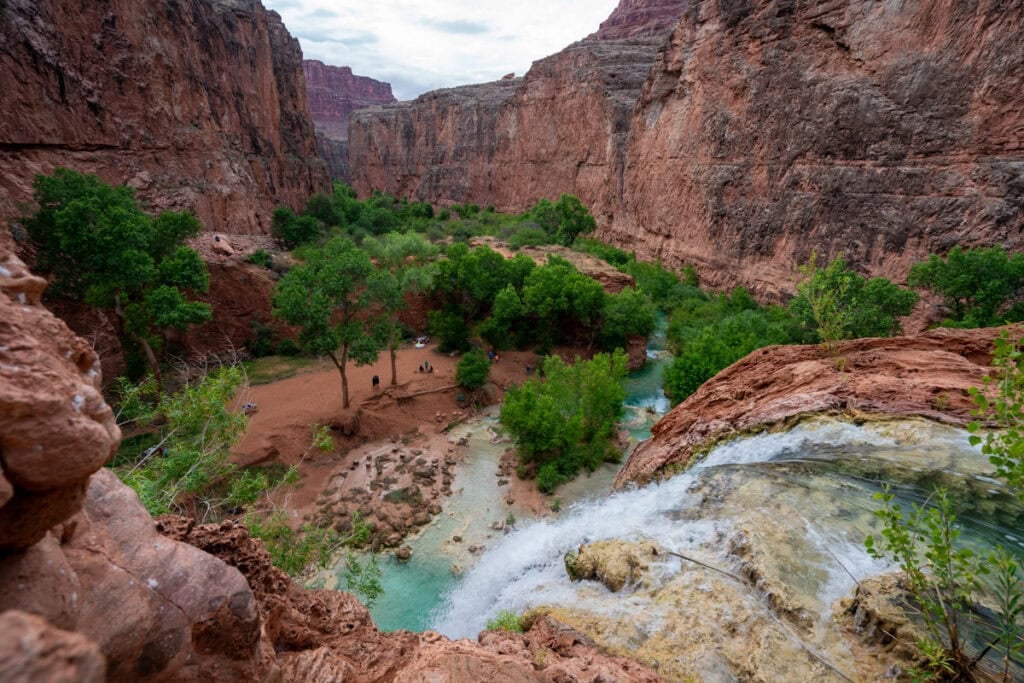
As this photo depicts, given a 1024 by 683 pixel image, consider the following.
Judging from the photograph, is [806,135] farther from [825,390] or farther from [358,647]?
[358,647]

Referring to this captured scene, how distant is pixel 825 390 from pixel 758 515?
3669 millimetres

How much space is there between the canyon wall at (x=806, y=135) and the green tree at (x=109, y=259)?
94.9 ft

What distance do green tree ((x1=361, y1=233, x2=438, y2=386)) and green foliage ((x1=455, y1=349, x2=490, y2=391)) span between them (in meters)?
2.84

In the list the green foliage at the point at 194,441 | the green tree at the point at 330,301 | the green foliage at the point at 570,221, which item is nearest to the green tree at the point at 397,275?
the green tree at the point at 330,301

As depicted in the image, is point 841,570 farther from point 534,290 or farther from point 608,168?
point 608,168

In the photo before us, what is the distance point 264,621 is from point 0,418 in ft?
11.3

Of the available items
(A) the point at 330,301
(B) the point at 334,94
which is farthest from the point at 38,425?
(B) the point at 334,94

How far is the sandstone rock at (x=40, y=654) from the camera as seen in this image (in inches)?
59.6

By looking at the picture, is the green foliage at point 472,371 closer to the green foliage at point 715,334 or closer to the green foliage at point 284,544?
the green foliage at point 715,334

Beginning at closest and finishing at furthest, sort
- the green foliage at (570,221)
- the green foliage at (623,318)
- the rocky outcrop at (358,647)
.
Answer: the rocky outcrop at (358,647) < the green foliage at (623,318) < the green foliage at (570,221)

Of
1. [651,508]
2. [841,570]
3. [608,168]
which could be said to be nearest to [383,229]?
[608,168]

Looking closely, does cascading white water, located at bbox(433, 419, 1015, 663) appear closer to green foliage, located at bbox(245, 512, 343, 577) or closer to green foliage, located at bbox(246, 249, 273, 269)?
green foliage, located at bbox(245, 512, 343, 577)

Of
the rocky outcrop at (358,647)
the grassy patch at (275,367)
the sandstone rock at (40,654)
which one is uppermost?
the sandstone rock at (40,654)

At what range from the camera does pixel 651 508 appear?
9555mm
